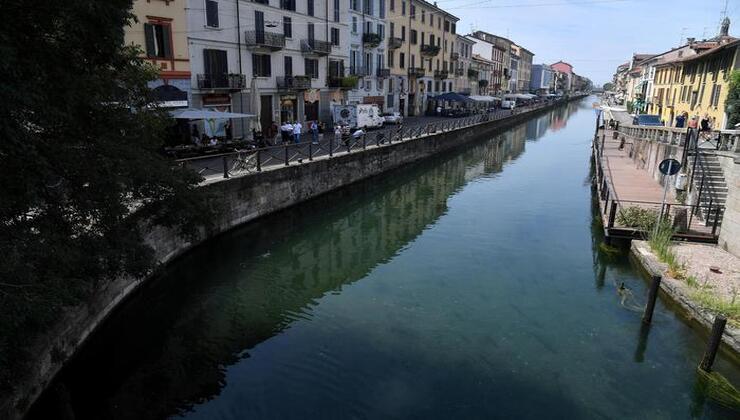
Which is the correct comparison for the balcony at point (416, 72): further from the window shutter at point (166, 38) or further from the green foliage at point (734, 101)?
the window shutter at point (166, 38)

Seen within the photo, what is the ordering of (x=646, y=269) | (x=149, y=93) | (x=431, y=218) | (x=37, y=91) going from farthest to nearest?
(x=431, y=218), (x=646, y=269), (x=149, y=93), (x=37, y=91)

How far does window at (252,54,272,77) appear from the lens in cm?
2886

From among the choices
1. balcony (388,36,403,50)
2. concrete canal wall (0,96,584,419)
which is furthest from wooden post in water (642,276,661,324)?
balcony (388,36,403,50)

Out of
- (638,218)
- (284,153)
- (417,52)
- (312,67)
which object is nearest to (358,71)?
(312,67)

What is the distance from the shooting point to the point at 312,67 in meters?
34.5

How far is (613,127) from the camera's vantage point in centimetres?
4719

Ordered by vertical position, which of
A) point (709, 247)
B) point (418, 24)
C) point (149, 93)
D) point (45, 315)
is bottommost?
point (709, 247)

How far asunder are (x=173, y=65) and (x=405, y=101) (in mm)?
33062

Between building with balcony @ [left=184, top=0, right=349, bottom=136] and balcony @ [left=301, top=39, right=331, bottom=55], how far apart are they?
0.21 feet

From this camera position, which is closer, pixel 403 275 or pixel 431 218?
pixel 403 275

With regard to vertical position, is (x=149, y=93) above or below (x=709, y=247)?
above

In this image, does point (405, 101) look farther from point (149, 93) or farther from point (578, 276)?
point (149, 93)

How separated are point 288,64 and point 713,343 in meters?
28.3

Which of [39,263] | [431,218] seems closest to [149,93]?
[39,263]
